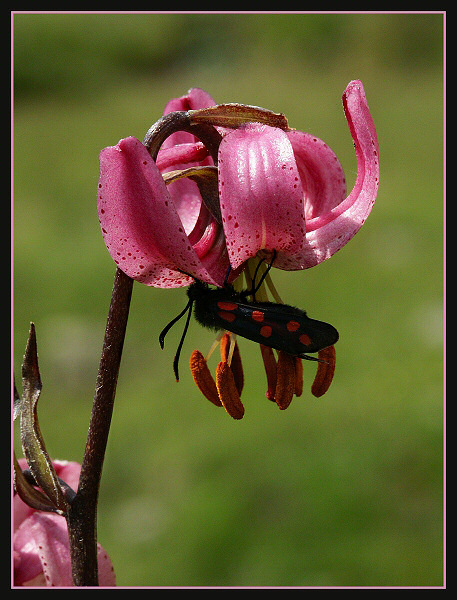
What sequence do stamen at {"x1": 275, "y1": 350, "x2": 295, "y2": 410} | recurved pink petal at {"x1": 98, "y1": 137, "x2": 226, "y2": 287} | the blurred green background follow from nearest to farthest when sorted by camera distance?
recurved pink petal at {"x1": 98, "y1": 137, "x2": 226, "y2": 287}, stamen at {"x1": 275, "y1": 350, "x2": 295, "y2": 410}, the blurred green background

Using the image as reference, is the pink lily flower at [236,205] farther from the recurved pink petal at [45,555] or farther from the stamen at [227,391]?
the recurved pink petal at [45,555]

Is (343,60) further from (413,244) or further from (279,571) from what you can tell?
(279,571)

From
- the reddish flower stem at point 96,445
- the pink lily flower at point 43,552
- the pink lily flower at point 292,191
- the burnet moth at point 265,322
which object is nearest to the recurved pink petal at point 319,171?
the pink lily flower at point 292,191

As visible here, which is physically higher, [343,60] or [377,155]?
[343,60]

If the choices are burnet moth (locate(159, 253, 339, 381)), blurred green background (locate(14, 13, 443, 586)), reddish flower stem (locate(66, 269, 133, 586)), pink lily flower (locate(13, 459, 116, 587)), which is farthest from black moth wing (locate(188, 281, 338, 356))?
blurred green background (locate(14, 13, 443, 586))

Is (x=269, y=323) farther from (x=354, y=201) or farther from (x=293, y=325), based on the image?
(x=354, y=201)

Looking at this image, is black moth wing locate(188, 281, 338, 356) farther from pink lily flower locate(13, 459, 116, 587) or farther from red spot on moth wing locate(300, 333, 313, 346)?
pink lily flower locate(13, 459, 116, 587)

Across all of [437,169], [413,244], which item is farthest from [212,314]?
[437,169]
